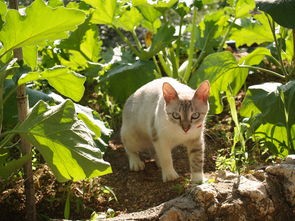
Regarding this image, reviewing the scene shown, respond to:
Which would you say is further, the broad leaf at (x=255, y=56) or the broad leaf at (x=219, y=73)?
the broad leaf at (x=255, y=56)

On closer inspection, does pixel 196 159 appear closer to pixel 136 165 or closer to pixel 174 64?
pixel 136 165

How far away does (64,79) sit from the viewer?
2.26 metres

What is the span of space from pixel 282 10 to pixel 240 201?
105cm

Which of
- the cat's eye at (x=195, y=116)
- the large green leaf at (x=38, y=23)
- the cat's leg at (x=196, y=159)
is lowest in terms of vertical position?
the cat's leg at (x=196, y=159)

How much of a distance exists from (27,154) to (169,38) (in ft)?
4.58

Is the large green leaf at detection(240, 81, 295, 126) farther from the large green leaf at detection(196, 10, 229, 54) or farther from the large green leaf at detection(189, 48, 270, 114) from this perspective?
the large green leaf at detection(196, 10, 229, 54)

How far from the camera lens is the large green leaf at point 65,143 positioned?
79.1 inches

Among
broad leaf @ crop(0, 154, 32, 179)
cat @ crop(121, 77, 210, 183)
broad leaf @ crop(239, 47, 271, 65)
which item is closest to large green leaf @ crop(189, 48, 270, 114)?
broad leaf @ crop(239, 47, 271, 65)

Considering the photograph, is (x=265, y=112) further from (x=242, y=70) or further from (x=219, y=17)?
(x=219, y=17)

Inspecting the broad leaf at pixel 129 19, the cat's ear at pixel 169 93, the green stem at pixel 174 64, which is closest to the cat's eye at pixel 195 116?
the cat's ear at pixel 169 93

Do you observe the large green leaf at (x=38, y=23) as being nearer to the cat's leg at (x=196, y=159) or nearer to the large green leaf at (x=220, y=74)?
the cat's leg at (x=196, y=159)

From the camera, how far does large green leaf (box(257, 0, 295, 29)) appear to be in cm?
262

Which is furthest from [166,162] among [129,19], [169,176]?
[129,19]

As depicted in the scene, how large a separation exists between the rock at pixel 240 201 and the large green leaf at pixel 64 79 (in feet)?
1.88
